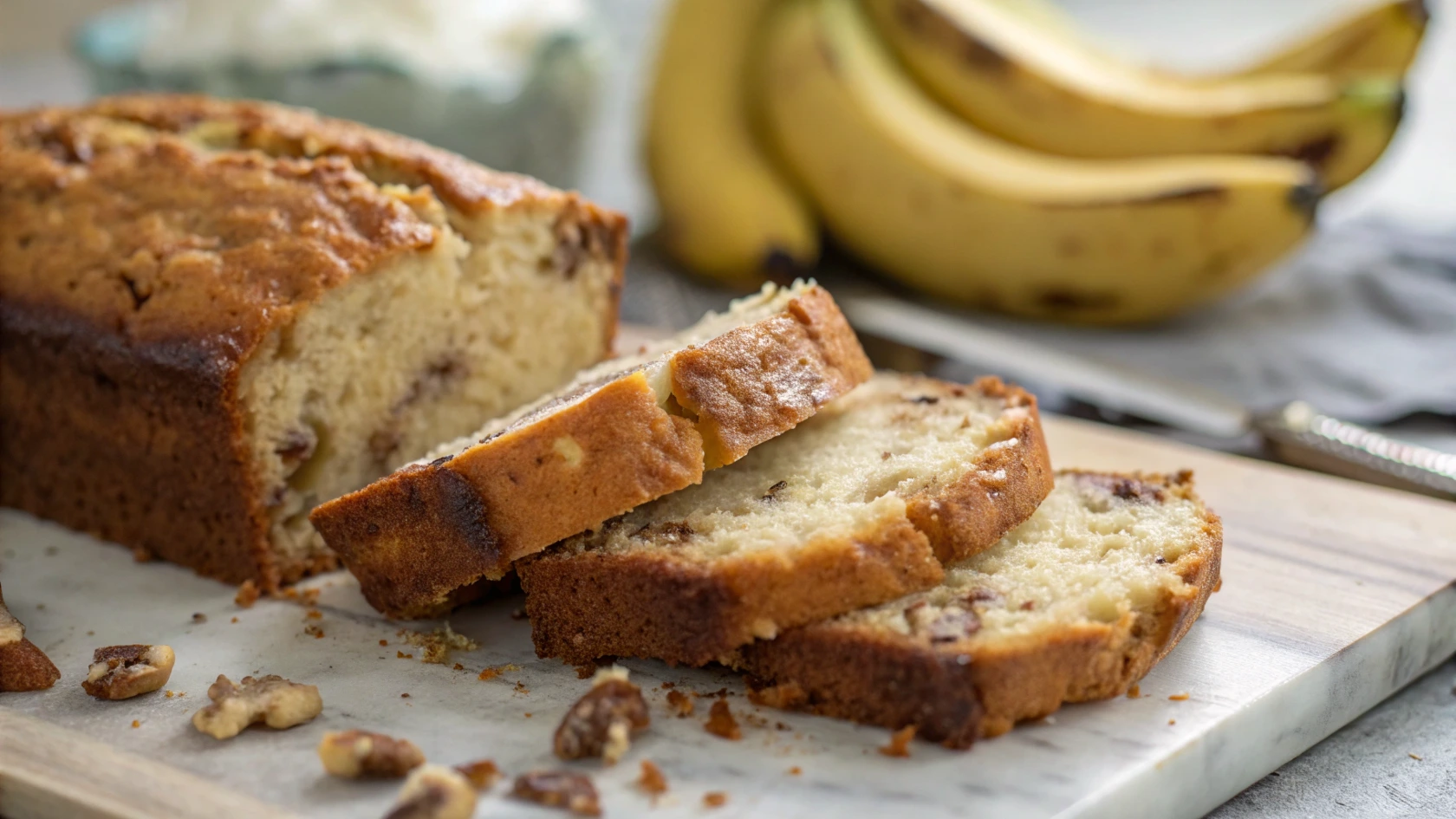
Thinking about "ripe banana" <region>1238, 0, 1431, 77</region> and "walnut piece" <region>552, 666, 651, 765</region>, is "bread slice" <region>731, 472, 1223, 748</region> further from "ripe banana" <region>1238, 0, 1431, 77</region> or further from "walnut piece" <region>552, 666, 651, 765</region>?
"ripe banana" <region>1238, 0, 1431, 77</region>

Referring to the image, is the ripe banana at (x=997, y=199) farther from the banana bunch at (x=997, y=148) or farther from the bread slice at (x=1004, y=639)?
the bread slice at (x=1004, y=639)

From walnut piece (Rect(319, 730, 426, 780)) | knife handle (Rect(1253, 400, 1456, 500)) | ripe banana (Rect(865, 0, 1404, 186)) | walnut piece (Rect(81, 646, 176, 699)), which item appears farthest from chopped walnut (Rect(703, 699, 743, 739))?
ripe banana (Rect(865, 0, 1404, 186))

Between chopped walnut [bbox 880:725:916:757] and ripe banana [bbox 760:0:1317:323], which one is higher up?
ripe banana [bbox 760:0:1317:323]

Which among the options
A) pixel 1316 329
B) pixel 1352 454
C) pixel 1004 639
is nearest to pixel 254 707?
pixel 1004 639

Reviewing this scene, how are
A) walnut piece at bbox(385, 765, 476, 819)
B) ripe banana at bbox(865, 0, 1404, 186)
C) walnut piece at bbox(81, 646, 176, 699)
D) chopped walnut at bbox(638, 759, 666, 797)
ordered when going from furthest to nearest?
ripe banana at bbox(865, 0, 1404, 186), walnut piece at bbox(81, 646, 176, 699), chopped walnut at bbox(638, 759, 666, 797), walnut piece at bbox(385, 765, 476, 819)

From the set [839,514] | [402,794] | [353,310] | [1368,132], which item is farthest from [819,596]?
[1368,132]

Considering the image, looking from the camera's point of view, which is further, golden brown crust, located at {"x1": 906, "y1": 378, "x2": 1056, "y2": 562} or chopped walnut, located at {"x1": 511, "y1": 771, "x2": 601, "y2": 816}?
golden brown crust, located at {"x1": 906, "y1": 378, "x2": 1056, "y2": 562}

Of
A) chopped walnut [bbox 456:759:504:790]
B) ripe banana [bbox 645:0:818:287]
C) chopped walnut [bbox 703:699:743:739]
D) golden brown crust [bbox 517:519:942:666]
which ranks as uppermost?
ripe banana [bbox 645:0:818:287]
